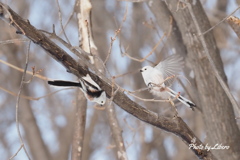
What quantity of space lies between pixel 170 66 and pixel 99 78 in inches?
14.8

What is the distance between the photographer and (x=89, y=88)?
47.8 inches

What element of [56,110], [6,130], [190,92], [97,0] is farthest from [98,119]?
[190,92]

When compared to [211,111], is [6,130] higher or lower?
higher

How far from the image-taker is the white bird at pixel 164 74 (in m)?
1.50

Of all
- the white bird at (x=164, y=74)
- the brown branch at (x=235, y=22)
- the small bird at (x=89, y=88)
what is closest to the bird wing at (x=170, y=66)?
the white bird at (x=164, y=74)

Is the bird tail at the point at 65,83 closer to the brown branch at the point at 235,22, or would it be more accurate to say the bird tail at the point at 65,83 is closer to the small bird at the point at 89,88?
the small bird at the point at 89,88

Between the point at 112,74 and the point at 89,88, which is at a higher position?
the point at 112,74

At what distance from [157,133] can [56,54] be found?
2.67m

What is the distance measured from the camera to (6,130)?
171 inches

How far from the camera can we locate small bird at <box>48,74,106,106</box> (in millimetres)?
1214

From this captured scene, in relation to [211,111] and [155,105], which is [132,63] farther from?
[211,111]

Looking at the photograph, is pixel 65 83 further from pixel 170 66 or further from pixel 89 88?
pixel 170 66

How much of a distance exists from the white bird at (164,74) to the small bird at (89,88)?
284 mm

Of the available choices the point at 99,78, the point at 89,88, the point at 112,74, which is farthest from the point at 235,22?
the point at 112,74
